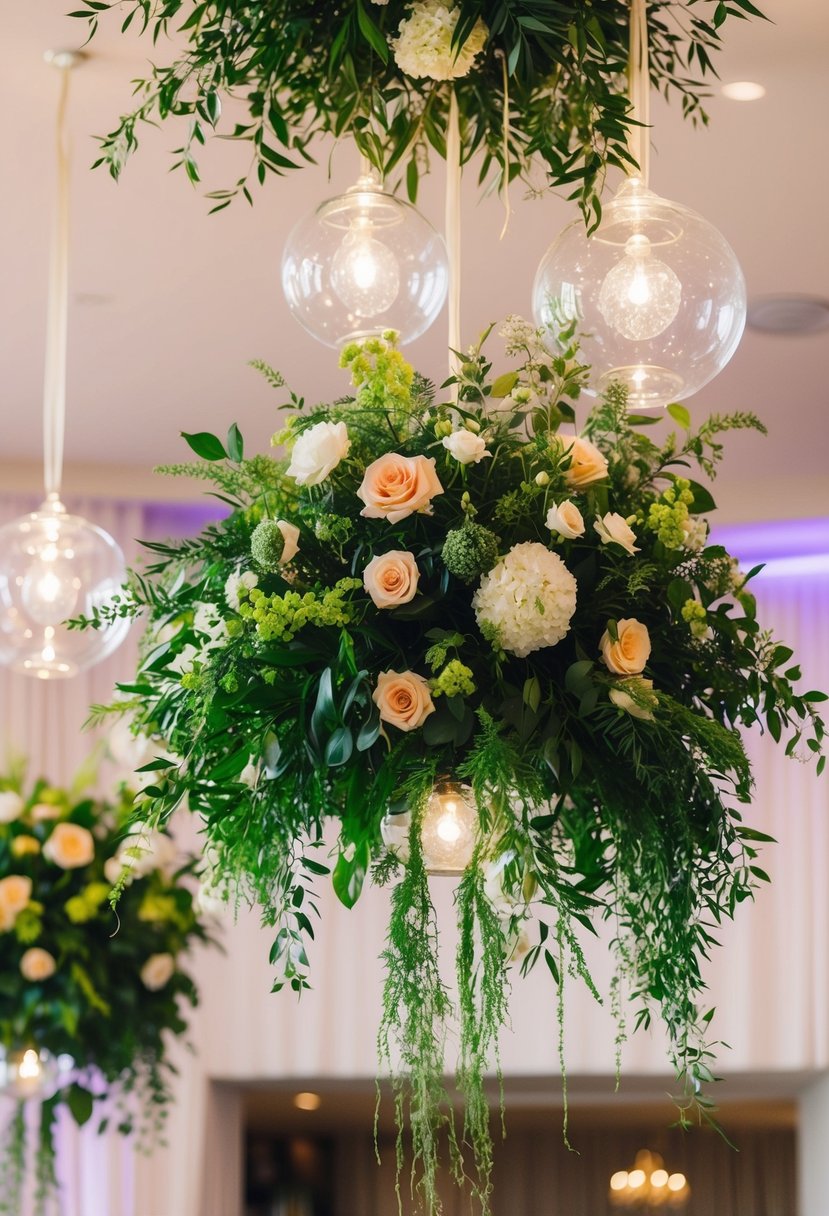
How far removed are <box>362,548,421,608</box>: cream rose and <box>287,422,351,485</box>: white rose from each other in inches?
4.1

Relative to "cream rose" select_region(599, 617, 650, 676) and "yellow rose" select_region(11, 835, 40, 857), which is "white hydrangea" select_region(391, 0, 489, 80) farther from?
"yellow rose" select_region(11, 835, 40, 857)

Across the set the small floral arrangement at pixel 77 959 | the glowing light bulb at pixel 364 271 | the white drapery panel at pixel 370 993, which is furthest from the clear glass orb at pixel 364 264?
the white drapery panel at pixel 370 993

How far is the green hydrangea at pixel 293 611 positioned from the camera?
1408mm

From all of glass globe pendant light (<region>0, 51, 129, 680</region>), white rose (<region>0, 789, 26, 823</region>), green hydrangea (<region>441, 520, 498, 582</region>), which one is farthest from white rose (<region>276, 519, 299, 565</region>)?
white rose (<region>0, 789, 26, 823</region>)

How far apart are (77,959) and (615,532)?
214 centimetres

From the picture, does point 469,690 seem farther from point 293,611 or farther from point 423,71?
point 423,71

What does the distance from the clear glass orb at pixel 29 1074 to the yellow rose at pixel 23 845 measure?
1.28 feet

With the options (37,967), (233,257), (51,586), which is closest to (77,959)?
(37,967)

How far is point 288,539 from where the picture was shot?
1444mm

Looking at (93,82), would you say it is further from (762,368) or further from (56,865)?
(762,368)

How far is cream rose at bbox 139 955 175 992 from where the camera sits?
3.26 meters

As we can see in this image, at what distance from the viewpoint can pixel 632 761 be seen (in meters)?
1.43

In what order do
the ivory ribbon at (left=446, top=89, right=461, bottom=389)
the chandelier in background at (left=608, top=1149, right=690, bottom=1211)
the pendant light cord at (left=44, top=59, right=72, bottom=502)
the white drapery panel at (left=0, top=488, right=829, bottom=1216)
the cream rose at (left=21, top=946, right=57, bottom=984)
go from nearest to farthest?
the ivory ribbon at (left=446, top=89, right=461, bottom=389) → the pendant light cord at (left=44, top=59, right=72, bottom=502) → the cream rose at (left=21, top=946, right=57, bottom=984) → the white drapery panel at (left=0, top=488, right=829, bottom=1216) → the chandelier in background at (left=608, top=1149, right=690, bottom=1211)

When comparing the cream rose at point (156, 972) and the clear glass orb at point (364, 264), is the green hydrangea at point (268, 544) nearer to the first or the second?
the clear glass orb at point (364, 264)
